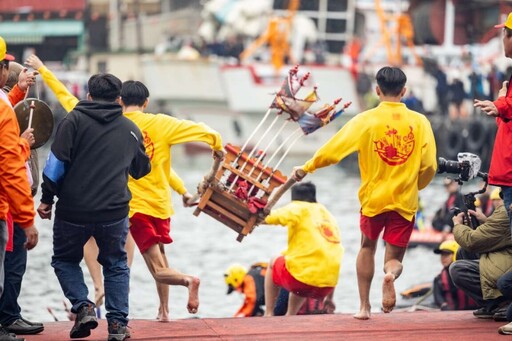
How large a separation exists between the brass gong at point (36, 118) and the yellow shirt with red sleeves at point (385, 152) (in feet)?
6.09

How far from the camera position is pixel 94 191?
845 centimetres

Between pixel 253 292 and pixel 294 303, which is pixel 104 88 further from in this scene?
pixel 253 292

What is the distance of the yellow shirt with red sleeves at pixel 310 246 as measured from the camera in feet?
38.2

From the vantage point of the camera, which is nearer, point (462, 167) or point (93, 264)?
point (462, 167)

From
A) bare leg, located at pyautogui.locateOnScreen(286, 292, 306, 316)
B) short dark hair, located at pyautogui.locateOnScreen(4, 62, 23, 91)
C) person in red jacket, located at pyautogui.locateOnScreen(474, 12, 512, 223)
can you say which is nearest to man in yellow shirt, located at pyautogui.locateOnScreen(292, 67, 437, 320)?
person in red jacket, located at pyautogui.locateOnScreen(474, 12, 512, 223)

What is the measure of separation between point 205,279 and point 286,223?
894 centimetres

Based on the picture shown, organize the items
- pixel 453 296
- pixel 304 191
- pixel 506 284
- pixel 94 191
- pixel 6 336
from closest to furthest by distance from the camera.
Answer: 1. pixel 6 336
2. pixel 94 191
3. pixel 506 284
4. pixel 304 191
5. pixel 453 296

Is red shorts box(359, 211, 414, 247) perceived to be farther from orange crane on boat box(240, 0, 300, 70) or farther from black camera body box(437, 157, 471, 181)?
orange crane on boat box(240, 0, 300, 70)

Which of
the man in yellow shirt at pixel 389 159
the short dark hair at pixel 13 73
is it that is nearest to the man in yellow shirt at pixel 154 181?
the short dark hair at pixel 13 73

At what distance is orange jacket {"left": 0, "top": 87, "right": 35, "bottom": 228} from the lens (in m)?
7.96

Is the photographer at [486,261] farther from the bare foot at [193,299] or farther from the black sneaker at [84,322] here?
the black sneaker at [84,322]

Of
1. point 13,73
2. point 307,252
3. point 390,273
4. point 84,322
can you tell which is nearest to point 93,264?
point 307,252

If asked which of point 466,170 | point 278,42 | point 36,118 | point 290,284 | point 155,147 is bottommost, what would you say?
point 278,42

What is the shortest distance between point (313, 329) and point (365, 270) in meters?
0.73
